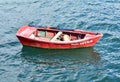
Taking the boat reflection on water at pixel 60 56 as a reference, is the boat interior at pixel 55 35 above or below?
above

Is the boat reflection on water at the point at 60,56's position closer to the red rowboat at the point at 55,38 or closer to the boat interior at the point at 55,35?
the red rowboat at the point at 55,38

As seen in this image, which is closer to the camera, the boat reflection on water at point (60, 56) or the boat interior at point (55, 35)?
the boat reflection on water at point (60, 56)

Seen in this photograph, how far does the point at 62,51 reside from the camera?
22141 mm

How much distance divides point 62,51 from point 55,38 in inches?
43.5

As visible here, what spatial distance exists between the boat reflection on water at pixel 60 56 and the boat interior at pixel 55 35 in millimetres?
956

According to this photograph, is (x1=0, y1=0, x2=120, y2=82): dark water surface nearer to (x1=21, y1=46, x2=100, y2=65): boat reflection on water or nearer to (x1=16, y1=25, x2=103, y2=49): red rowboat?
(x1=21, y1=46, x2=100, y2=65): boat reflection on water

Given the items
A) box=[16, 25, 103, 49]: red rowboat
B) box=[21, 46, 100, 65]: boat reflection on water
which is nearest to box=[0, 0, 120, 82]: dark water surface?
box=[21, 46, 100, 65]: boat reflection on water

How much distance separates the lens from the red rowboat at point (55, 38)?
71.4 ft

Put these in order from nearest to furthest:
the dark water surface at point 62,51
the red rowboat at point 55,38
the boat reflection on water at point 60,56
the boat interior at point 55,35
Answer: the dark water surface at point 62,51 < the boat reflection on water at point 60,56 < the red rowboat at point 55,38 < the boat interior at point 55,35

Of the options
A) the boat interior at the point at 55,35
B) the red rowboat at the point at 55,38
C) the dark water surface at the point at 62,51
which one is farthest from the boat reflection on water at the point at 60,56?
the boat interior at the point at 55,35

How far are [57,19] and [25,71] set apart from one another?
9.11 meters

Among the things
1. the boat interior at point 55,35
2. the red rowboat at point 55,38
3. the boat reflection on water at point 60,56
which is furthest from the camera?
the boat interior at point 55,35

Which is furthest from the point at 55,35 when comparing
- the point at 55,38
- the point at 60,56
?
the point at 60,56

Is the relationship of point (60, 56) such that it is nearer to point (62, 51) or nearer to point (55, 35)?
point (62, 51)
